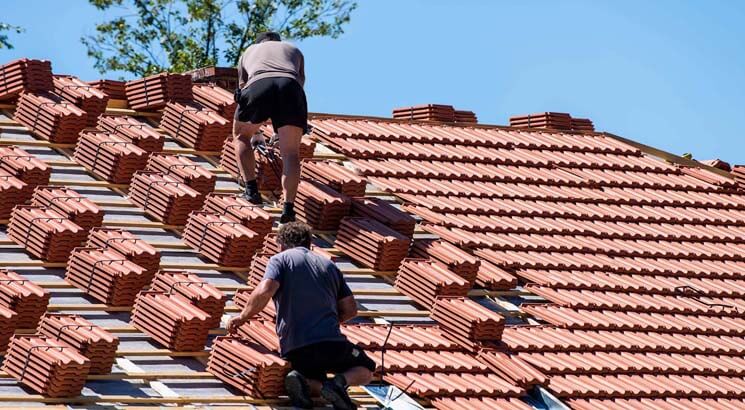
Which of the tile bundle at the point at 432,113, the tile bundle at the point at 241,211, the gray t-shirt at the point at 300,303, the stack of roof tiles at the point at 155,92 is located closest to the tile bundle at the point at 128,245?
the tile bundle at the point at 241,211

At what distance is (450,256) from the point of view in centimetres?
1350

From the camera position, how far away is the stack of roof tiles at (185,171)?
13406 millimetres

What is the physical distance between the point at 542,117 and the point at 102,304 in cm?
832

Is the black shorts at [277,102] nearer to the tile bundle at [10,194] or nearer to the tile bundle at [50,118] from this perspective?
the tile bundle at [50,118]

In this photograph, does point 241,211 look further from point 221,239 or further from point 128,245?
point 128,245

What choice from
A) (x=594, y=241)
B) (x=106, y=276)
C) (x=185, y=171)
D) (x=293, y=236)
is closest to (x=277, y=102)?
(x=185, y=171)

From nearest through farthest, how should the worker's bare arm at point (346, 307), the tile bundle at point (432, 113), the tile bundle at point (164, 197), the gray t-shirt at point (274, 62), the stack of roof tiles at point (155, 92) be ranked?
the worker's bare arm at point (346, 307) → the tile bundle at point (164, 197) → the gray t-shirt at point (274, 62) → the stack of roof tiles at point (155, 92) → the tile bundle at point (432, 113)

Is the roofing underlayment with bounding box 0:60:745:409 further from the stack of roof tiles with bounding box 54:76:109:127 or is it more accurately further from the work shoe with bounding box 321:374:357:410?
the work shoe with bounding box 321:374:357:410

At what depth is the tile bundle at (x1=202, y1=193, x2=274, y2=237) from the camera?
12836 mm

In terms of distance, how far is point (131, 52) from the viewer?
3891 centimetres

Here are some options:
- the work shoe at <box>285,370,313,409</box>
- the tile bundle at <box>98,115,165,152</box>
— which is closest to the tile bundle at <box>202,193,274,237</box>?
the tile bundle at <box>98,115,165,152</box>

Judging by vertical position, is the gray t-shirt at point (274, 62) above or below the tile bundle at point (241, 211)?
above

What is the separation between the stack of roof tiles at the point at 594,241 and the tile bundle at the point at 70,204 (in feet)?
10.8

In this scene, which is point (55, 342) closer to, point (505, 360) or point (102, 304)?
point (102, 304)
